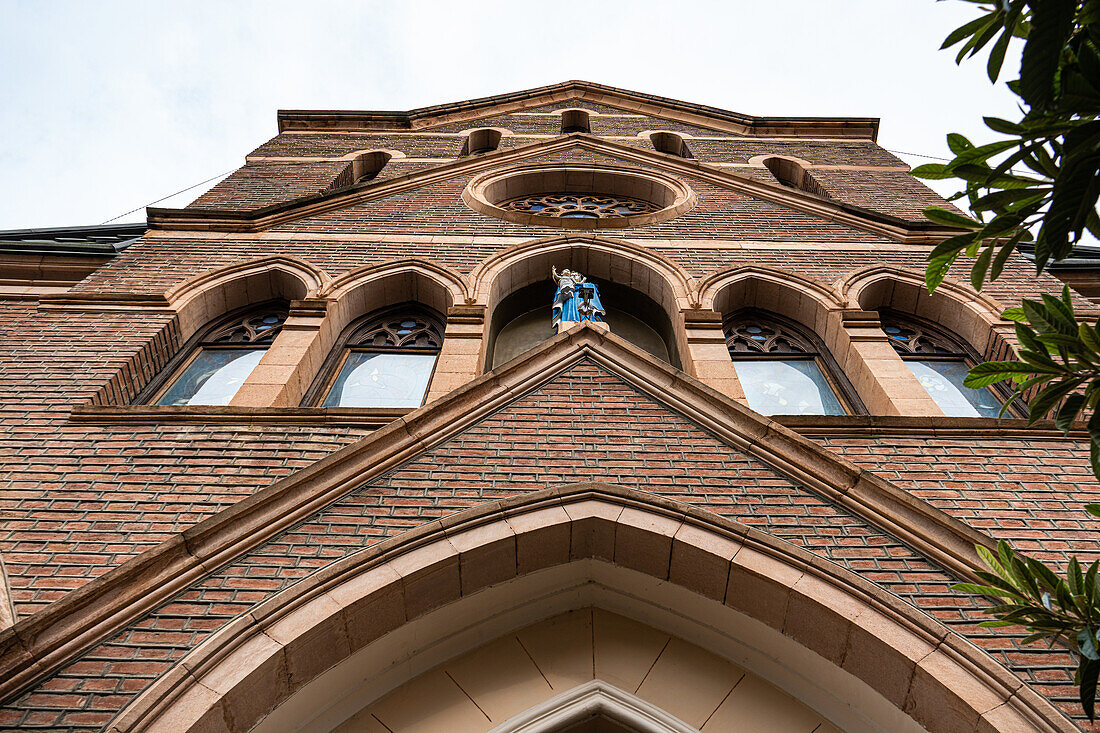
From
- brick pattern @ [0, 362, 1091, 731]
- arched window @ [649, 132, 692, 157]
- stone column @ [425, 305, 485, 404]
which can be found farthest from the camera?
arched window @ [649, 132, 692, 157]

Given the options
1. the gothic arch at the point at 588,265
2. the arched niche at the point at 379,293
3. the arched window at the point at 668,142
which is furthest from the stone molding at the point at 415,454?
the arched window at the point at 668,142

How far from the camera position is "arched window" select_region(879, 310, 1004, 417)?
7.45 m

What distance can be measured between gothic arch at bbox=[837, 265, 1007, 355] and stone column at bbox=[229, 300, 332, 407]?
5.31 m

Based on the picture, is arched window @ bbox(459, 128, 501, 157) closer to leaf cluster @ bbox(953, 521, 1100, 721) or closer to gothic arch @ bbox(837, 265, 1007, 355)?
gothic arch @ bbox(837, 265, 1007, 355)

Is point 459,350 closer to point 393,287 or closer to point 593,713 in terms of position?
point 393,287

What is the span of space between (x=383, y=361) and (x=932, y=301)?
5.79 meters

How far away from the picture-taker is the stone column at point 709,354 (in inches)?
280

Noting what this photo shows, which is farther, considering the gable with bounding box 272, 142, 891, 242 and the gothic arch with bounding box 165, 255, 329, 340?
the gable with bounding box 272, 142, 891, 242

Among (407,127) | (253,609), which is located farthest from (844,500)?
→ (407,127)

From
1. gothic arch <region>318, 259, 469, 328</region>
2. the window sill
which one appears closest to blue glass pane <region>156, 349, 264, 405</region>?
gothic arch <region>318, 259, 469, 328</region>

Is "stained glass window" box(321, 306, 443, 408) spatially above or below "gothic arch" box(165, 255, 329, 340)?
below

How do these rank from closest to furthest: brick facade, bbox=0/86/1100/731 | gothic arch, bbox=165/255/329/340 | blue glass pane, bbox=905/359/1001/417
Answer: brick facade, bbox=0/86/1100/731
blue glass pane, bbox=905/359/1001/417
gothic arch, bbox=165/255/329/340

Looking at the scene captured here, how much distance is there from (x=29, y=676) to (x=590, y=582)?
2981mm

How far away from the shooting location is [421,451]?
534 cm
